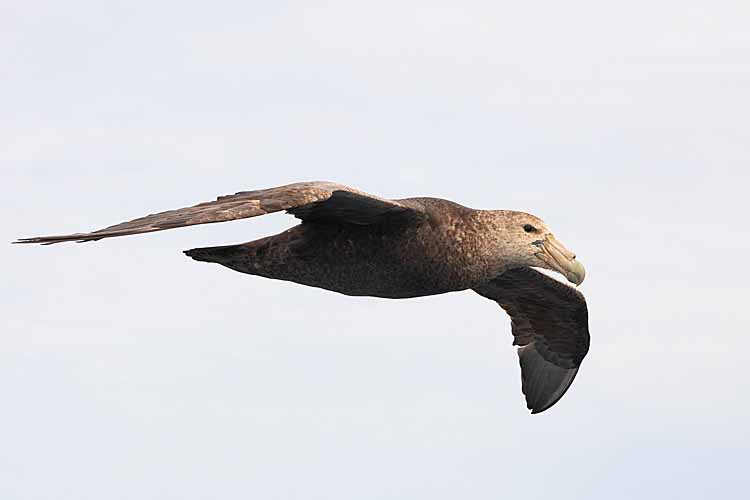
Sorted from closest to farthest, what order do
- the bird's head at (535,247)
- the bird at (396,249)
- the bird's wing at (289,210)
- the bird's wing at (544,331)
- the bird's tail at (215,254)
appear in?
1. the bird's wing at (289,210)
2. the bird at (396,249)
3. the bird's head at (535,247)
4. the bird's tail at (215,254)
5. the bird's wing at (544,331)

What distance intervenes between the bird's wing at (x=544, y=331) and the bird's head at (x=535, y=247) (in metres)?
2.91

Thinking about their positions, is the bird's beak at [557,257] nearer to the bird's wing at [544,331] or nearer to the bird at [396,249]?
the bird at [396,249]

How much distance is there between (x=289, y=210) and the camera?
44.0ft

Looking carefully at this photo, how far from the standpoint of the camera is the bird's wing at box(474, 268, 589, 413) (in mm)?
17859

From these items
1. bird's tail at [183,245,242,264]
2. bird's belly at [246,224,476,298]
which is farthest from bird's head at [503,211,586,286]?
bird's tail at [183,245,242,264]

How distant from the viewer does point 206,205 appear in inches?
516

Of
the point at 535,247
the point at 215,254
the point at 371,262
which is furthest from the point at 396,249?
the point at 215,254

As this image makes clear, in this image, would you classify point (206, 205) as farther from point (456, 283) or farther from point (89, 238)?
point (456, 283)

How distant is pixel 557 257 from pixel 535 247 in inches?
9.2

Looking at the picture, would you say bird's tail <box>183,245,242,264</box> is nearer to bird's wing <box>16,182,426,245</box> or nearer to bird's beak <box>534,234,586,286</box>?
bird's wing <box>16,182,426,245</box>

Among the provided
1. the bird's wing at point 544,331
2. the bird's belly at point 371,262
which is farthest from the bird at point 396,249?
the bird's wing at point 544,331

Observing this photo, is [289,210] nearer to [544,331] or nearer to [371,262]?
[371,262]

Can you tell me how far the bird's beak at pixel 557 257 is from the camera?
14695 millimetres

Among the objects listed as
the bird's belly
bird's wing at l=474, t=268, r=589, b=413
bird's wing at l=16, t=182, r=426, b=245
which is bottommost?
bird's wing at l=474, t=268, r=589, b=413
